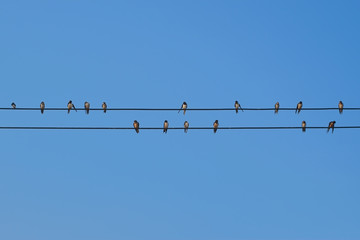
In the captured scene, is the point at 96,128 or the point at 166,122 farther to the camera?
the point at 166,122

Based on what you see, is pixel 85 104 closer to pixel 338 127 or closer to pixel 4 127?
pixel 4 127

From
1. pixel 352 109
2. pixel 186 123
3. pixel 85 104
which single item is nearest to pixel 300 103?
pixel 186 123

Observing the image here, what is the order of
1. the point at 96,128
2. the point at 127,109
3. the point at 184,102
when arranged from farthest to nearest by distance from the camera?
the point at 184,102 < the point at 127,109 < the point at 96,128

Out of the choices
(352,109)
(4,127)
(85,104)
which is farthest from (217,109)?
(85,104)

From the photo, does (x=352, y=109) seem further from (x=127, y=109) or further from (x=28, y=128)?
(x=28, y=128)

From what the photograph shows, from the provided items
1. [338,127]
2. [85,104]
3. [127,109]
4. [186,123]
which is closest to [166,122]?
[186,123]

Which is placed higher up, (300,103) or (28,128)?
(300,103)

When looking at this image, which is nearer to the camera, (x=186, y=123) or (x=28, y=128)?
(x=28, y=128)

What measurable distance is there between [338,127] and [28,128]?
28.7 ft

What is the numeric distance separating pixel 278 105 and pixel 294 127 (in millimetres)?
14543

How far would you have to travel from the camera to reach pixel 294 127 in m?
20.6

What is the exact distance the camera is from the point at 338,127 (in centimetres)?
2050

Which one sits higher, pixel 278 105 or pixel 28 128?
pixel 278 105

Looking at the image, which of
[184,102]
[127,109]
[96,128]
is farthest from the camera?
[184,102]
